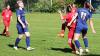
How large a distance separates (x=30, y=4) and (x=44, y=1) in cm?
307

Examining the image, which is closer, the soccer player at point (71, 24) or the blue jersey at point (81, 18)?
the blue jersey at point (81, 18)

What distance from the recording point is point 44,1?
7350 centimetres

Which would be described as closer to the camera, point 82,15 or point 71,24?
point 82,15

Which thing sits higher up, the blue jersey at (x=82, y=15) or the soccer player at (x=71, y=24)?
the blue jersey at (x=82, y=15)

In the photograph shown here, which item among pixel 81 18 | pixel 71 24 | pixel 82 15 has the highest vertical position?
pixel 82 15

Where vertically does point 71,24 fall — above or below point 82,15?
below

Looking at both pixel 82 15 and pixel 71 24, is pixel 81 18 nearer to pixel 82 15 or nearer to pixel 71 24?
pixel 82 15

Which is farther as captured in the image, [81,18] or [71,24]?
[71,24]

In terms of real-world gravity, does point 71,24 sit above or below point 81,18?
below

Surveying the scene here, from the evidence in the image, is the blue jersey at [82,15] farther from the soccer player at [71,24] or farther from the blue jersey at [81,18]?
the soccer player at [71,24]

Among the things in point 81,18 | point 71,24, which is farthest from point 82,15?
point 71,24

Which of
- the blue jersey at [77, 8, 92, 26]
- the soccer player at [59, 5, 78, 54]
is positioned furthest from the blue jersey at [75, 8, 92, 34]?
the soccer player at [59, 5, 78, 54]

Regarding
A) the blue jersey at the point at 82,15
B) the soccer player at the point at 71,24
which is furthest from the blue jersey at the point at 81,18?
the soccer player at the point at 71,24

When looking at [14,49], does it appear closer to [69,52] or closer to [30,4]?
[69,52]
